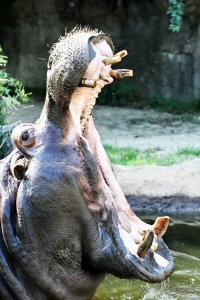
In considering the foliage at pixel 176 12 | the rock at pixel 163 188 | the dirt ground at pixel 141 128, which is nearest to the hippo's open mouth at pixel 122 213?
the rock at pixel 163 188

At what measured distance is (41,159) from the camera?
7.50 feet

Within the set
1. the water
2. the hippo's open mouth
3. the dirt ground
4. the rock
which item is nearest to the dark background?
the dirt ground

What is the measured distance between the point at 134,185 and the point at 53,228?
3.47 metres

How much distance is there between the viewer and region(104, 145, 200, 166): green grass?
269 inches

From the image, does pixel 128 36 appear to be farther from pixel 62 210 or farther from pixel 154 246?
pixel 62 210

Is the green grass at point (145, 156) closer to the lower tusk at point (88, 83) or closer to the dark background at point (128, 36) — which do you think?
the dark background at point (128, 36)

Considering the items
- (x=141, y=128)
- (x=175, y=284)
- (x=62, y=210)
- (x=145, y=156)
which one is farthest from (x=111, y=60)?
(x=141, y=128)

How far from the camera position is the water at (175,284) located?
3408mm

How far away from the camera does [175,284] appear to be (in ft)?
12.1

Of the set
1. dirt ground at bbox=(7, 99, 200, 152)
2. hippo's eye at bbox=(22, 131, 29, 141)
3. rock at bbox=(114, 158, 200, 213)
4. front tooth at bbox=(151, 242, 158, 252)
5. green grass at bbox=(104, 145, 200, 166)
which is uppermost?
hippo's eye at bbox=(22, 131, 29, 141)

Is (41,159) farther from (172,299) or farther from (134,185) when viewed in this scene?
(134,185)

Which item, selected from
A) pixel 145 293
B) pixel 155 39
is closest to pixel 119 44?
pixel 155 39

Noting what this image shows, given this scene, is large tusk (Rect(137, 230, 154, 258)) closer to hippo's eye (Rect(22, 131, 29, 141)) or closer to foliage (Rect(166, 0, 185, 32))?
hippo's eye (Rect(22, 131, 29, 141))

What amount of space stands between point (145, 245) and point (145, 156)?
5299mm
